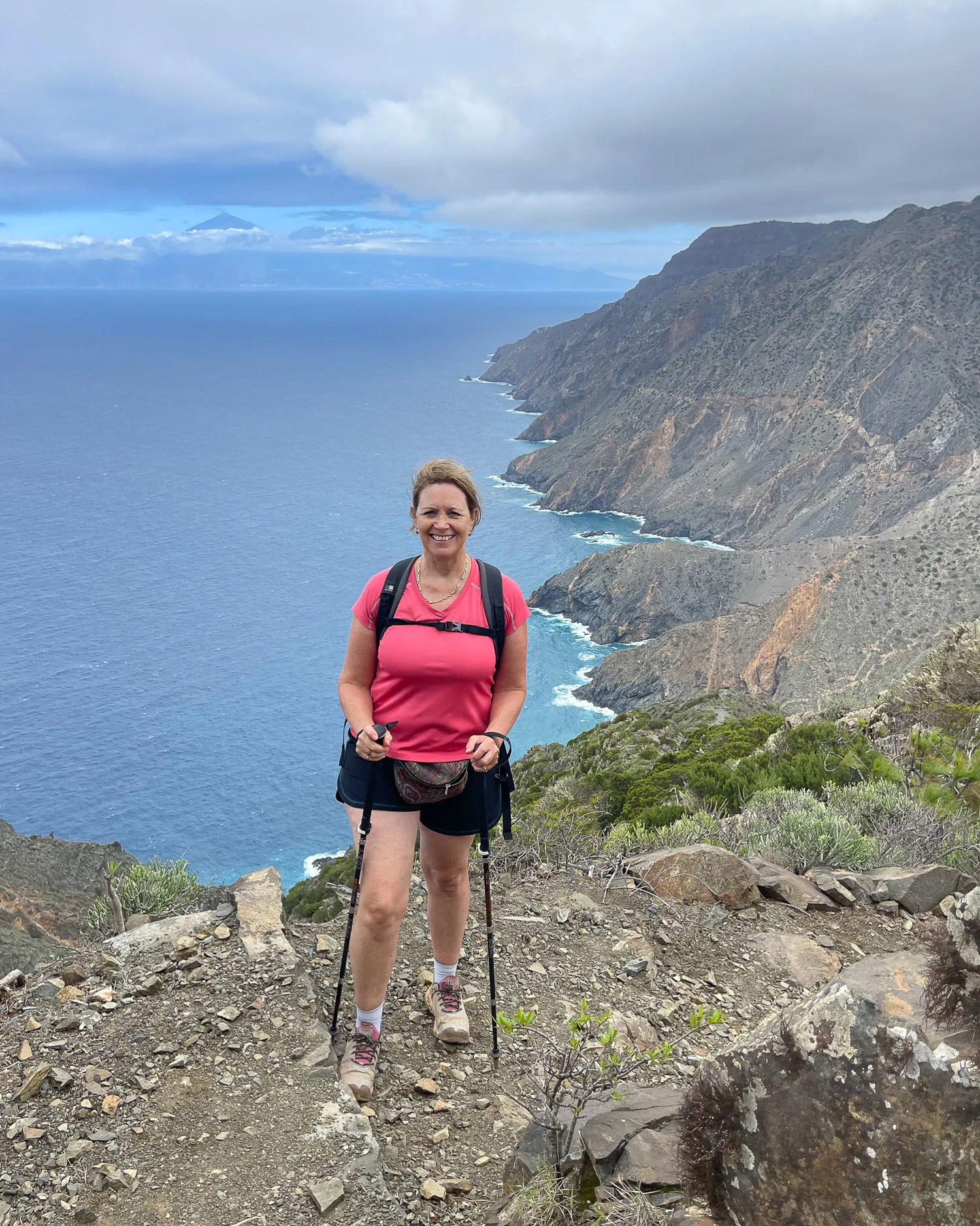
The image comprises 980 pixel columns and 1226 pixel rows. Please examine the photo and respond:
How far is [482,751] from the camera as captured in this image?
3.63 metres

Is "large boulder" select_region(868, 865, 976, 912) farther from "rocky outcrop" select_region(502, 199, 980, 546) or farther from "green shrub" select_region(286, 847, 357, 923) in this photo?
"rocky outcrop" select_region(502, 199, 980, 546)

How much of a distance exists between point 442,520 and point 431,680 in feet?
2.13

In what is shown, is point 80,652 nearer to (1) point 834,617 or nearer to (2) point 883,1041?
(1) point 834,617

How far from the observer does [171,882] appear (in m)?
5.86

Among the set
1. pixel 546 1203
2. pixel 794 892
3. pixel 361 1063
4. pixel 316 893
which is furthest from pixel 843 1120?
pixel 316 893

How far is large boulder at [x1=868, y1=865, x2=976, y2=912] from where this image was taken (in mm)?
5945

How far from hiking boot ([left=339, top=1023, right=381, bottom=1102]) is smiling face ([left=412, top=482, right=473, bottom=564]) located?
207cm

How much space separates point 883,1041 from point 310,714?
60.5 metres

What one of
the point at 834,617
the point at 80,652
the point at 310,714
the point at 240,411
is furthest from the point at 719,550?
the point at 240,411

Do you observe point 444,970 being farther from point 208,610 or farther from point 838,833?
point 208,610

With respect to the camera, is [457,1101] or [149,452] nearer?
[457,1101]

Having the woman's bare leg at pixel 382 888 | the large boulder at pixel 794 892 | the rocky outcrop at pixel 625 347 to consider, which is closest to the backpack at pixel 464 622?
the woman's bare leg at pixel 382 888

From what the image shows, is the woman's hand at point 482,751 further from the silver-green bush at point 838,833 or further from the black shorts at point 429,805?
the silver-green bush at point 838,833

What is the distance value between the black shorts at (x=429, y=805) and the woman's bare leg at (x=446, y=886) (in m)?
0.07
